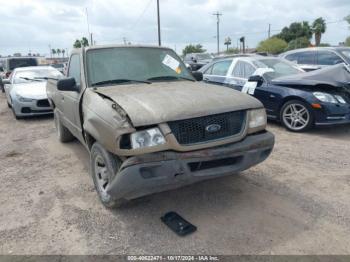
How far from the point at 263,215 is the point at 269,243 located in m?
0.50

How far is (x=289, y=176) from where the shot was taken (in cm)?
424

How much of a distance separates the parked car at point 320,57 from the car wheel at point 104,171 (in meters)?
7.84

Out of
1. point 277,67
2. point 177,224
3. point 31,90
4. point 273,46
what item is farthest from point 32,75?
point 273,46

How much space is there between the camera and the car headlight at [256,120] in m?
3.33

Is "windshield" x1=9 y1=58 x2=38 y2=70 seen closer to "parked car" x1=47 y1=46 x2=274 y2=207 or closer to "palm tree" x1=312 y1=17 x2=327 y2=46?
"parked car" x1=47 y1=46 x2=274 y2=207

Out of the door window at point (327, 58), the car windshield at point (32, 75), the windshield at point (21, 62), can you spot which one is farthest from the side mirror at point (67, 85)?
the windshield at point (21, 62)

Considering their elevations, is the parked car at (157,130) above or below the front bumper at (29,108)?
above

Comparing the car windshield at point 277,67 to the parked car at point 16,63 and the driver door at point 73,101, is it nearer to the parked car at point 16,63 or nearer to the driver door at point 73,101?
the driver door at point 73,101

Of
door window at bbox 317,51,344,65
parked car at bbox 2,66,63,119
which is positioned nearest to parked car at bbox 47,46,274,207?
parked car at bbox 2,66,63,119

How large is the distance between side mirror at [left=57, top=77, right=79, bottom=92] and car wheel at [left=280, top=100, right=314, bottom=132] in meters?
4.40

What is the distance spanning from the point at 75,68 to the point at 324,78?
4.67 meters

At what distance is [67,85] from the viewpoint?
155 inches

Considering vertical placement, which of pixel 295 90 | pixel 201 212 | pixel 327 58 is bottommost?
pixel 201 212

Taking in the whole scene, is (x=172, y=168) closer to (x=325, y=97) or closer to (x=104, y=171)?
(x=104, y=171)
